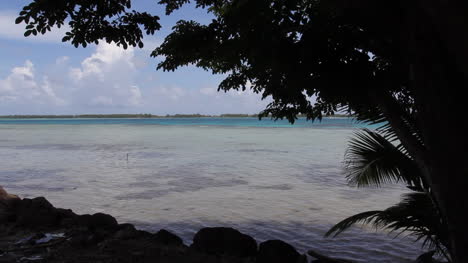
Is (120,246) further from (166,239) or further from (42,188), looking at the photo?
(42,188)

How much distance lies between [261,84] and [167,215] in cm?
449

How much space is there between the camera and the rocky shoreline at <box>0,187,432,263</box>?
5.76 meters

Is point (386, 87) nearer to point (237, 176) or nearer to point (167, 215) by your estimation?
point (167, 215)

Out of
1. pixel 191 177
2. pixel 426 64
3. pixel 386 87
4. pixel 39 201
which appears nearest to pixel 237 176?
pixel 191 177

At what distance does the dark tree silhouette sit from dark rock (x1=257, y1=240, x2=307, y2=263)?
2054 mm

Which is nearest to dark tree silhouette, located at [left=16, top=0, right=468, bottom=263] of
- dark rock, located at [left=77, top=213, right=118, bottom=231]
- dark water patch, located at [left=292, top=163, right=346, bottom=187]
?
dark rock, located at [left=77, top=213, right=118, bottom=231]

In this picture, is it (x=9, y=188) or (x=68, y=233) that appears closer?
(x=68, y=233)

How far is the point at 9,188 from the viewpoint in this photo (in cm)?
1305

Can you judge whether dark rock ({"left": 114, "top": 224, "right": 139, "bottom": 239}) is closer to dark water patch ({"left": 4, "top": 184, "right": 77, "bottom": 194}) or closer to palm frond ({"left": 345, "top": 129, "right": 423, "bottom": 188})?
palm frond ({"left": 345, "top": 129, "right": 423, "bottom": 188})

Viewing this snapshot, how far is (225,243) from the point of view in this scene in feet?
20.4

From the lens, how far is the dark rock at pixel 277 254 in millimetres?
5691

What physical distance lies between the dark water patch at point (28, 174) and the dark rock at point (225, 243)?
35.7 feet

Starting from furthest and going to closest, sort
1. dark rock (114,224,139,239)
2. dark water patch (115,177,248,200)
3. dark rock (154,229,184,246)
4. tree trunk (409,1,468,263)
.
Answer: dark water patch (115,177,248,200)
dark rock (114,224,139,239)
dark rock (154,229,184,246)
tree trunk (409,1,468,263)

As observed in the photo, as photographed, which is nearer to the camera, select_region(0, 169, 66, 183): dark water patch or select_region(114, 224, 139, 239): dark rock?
select_region(114, 224, 139, 239): dark rock
